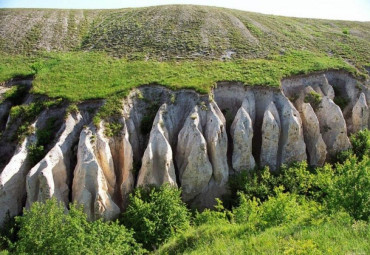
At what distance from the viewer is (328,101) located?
2762 centimetres

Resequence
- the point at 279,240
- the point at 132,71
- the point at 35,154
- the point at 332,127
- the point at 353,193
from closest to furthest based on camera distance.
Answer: the point at 279,240
the point at 353,193
the point at 35,154
the point at 332,127
the point at 132,71

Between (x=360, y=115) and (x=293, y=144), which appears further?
(x=360, y=115)

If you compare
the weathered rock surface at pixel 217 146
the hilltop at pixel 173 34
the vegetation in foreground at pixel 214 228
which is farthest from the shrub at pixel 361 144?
the hilltop at pixel 173 34

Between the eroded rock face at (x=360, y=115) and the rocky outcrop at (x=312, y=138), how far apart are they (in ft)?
16.1

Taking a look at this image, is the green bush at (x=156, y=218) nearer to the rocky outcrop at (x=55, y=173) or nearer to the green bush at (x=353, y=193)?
the rocky outcrop at (x=55, y=173)

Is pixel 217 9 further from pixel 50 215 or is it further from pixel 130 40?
pixel 50 215

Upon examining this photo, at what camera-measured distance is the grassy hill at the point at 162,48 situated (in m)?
29.0

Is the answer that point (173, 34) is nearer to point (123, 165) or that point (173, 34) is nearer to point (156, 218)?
point (123, 165)

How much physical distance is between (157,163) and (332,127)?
1513 centimetres

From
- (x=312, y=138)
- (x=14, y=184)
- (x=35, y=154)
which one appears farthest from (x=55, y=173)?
(x=312, y=138)

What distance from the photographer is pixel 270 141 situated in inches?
986

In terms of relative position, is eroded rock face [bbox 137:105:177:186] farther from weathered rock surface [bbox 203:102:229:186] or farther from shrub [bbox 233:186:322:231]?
shrub [bbox 233:186:322:231]

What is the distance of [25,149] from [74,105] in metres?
4.75

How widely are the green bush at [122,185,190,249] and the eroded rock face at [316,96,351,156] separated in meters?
14.2
